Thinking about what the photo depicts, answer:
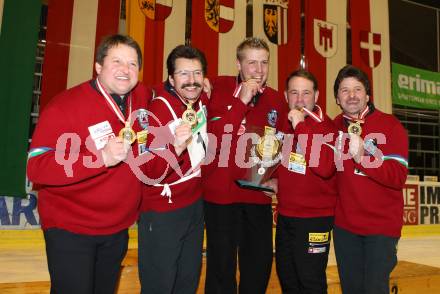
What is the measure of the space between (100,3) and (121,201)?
14.7ft

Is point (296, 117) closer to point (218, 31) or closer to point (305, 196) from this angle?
point (305, 196)

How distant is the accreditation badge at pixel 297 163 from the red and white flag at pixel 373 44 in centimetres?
559

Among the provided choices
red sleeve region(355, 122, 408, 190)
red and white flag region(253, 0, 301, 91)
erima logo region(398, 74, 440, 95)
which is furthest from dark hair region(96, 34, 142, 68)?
erima logo region(398, 74, 440, 95)

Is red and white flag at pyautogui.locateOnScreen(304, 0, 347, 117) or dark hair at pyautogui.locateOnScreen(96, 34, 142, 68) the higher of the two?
red and white flag at pyautogui.locateOnScreen(304, 0, 347, 117)

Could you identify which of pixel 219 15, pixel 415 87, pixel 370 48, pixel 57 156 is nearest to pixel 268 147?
pixel 57 156

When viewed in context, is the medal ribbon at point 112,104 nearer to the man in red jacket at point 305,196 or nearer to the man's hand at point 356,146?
the man in red jacket at point 305,196

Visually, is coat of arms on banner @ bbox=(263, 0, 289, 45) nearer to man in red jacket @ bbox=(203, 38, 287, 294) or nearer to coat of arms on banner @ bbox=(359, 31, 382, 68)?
coat of arms on banner @ bbox=(359, 31, 382, 68)

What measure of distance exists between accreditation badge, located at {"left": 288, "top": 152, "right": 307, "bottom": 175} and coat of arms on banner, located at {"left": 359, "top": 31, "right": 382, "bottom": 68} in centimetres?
574

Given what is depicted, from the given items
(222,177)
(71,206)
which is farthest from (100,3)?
(71,206)

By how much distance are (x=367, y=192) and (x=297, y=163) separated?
1.33 ft

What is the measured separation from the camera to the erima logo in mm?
7784

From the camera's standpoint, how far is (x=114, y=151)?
5.25ft

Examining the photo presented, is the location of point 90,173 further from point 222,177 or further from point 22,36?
point 22,36

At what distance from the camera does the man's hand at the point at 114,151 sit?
63.1 inches
